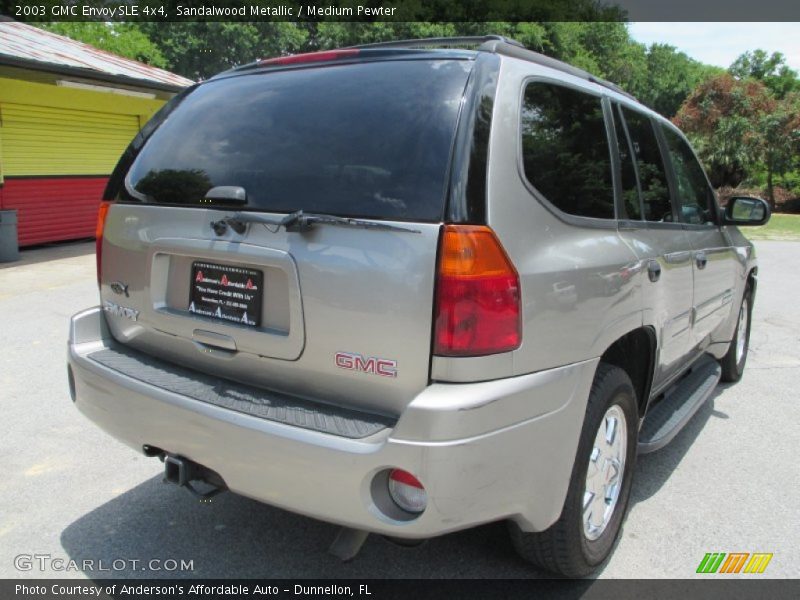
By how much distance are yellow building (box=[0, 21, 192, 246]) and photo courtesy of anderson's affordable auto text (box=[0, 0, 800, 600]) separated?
8.88 m

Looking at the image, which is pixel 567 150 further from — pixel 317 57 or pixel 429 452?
pixel 429 452

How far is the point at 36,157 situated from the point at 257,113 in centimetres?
1140

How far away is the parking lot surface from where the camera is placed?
275 cm

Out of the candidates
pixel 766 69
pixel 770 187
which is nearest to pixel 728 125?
pixel 770 187

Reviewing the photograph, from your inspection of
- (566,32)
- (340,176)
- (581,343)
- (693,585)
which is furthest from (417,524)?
(566,32)

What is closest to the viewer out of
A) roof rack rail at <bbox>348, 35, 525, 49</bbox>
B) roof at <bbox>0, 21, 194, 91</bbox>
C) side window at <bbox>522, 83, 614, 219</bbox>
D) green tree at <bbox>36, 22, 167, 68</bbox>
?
side window at <bbox>522, 83, 614, 219</bbox>

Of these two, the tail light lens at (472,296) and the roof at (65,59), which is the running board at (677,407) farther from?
the roof at (65,59)

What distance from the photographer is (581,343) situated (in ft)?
7.61

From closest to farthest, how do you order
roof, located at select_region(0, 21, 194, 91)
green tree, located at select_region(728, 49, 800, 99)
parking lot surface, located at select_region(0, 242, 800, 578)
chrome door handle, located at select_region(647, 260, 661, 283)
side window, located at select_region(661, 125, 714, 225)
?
parking lot surface, located at select_region(0, 242, 800, 578) → chrome door handle, located at select_region(647, 260, 661, 283) → side window, located at select_region(661, 125, 714, 225) → roof, located at select_region(0, 21, 194, 91) → green tree, located at select_region(728, 49, 800, 99)

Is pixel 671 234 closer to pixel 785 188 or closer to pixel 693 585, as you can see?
pixel 693 585

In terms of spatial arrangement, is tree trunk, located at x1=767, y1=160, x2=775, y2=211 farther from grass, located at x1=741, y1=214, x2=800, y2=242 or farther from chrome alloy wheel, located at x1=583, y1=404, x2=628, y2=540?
chrome alloy wheel, located at x1=583, y1=404, x2=628, y2=540

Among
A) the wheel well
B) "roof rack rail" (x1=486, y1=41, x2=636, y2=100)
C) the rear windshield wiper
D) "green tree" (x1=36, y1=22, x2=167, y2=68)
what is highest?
"green tree" (x1=36, y1=22, x2=167, y2=68)

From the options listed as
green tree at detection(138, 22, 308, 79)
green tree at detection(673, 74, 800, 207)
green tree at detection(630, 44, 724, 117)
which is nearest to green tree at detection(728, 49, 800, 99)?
green tree at detection(630, 44, 724, 117)

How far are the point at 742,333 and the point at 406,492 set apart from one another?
432cm
